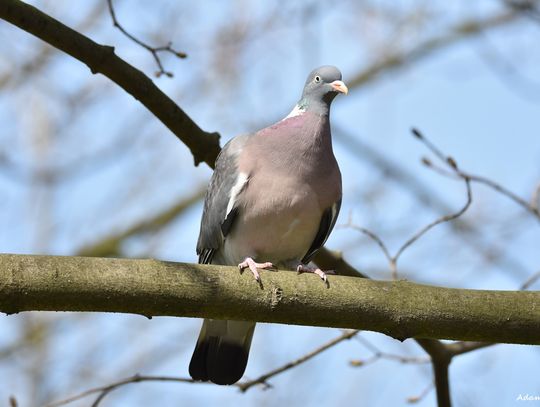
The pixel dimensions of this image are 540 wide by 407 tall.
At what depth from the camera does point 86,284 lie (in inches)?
105

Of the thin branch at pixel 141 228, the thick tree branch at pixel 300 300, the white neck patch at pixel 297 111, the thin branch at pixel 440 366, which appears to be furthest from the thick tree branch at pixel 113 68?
the thin branch at pixel 141 228

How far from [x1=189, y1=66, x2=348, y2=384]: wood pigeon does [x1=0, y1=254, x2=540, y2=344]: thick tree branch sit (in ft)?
2.80

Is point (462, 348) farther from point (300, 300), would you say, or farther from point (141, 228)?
point (141, 228)

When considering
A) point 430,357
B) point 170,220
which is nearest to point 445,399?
point 430,357

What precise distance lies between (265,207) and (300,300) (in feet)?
3.27

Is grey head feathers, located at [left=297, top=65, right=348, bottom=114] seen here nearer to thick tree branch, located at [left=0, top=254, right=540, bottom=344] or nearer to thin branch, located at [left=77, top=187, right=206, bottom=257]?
thick tree branch, located at [left=0, top=254, right=540, bottom=344]

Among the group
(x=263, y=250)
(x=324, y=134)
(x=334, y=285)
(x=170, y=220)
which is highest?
(x=170, y=220)

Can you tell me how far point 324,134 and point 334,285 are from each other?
129 centimetres

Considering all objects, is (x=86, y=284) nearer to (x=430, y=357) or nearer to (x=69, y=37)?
(x=69, y=37)

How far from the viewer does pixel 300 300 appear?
294 cm

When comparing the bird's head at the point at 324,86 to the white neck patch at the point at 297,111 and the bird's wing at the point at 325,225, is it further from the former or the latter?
the bird's wing at the point at 325,225

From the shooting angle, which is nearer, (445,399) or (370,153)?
(445,399)

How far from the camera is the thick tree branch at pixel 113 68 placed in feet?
11.2

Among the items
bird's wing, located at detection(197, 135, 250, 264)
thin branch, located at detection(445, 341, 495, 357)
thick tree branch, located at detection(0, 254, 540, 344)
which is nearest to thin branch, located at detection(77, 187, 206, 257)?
bird's wing, located at detection(197, 135, 250, 264)
